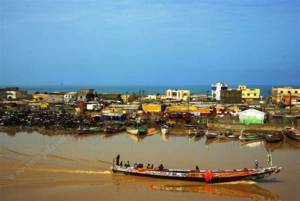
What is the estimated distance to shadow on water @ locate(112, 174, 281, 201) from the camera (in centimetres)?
1240

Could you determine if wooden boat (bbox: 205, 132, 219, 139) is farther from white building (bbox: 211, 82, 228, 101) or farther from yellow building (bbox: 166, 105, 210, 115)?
white building (bbox: 211, 82, 228, 101)

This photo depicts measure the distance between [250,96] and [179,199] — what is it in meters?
32.3

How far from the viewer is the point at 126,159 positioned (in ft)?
55.5

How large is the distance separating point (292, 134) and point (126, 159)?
31.4ft

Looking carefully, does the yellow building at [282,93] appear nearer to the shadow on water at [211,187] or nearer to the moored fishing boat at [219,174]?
the moored fishing boat at [219,174]

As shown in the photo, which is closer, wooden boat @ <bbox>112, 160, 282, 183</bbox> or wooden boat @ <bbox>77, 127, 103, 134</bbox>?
wooden boat @ <bbox>112, 160, 282, 183</bbox>

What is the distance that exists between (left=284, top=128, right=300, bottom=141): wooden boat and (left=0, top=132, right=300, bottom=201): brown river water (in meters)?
0.40

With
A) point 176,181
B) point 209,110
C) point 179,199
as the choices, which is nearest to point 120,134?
point 209,110

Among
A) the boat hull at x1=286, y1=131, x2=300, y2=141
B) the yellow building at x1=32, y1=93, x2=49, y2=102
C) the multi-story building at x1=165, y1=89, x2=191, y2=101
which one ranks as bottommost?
the boat hull at x1=286, y1=131, x2=300, y2=141

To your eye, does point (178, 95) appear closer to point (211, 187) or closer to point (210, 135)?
point (210, 135)

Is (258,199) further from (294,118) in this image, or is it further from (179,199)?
(294,118)

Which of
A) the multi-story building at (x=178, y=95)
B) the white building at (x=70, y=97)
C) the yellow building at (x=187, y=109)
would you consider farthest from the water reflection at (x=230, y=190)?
the multi-story building at (x=178, y=95)

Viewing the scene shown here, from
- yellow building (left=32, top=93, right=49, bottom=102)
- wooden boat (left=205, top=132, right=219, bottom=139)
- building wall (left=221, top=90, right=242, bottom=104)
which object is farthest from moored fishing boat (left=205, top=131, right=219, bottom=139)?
yellow building (left=32, top=93, right=49, bottom=102)

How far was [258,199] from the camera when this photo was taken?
12039 mm
